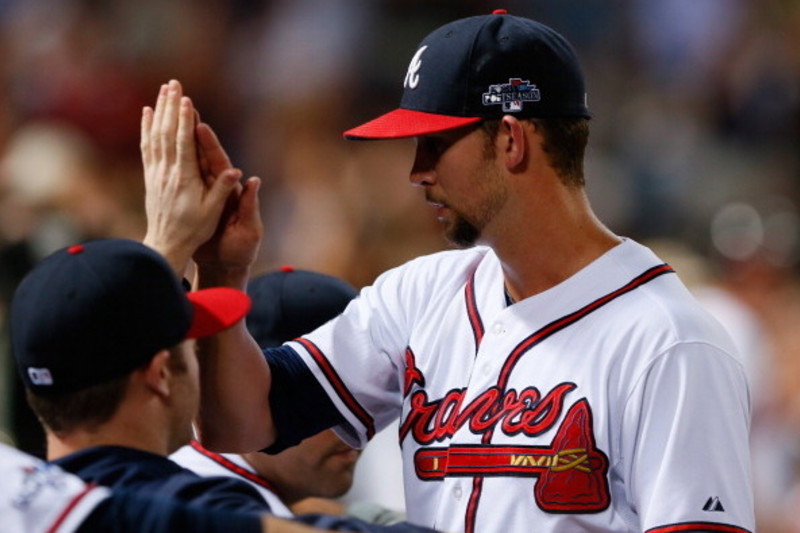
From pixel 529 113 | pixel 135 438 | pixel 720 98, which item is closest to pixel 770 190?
pixel 720 98

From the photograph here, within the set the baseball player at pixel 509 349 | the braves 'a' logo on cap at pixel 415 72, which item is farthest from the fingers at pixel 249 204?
the braves 'a' logo on cap at pixel 415 72

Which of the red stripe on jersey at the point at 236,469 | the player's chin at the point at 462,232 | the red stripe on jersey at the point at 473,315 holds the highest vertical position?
the player's chin at the point at 462,232

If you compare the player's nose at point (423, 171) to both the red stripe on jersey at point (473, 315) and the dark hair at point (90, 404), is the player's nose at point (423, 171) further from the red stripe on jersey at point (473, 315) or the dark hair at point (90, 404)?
the dark hair at point (90, 404)

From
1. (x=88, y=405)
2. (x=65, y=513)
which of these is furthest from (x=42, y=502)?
(x=88, y=405)

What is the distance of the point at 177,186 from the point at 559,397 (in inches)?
34.0

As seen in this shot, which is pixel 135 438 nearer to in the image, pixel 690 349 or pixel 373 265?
pixel 690 349

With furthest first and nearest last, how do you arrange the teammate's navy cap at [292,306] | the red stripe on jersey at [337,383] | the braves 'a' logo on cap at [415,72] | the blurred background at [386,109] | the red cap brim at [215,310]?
the blurred background at [386,109], the teammate's navy cap at [292,306], the red stripe on jersey at [337,383], the braves 'a' logo on cap at [415,72], the red cap brim at [215,310]

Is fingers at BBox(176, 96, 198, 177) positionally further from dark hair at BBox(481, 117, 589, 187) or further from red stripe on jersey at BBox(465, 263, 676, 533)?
red stripe on jersey at BBox(465, 263, 676, 533)

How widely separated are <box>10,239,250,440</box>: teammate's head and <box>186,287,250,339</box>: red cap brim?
11cm

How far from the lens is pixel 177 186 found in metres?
2.78

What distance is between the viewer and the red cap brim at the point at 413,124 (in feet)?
9.03

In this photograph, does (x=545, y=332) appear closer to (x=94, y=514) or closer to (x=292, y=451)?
(x=292, y=451)

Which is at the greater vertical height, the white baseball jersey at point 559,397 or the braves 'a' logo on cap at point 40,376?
the braves 'a' logo on cap at point 40,376

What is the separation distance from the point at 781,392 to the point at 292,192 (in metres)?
2.52
